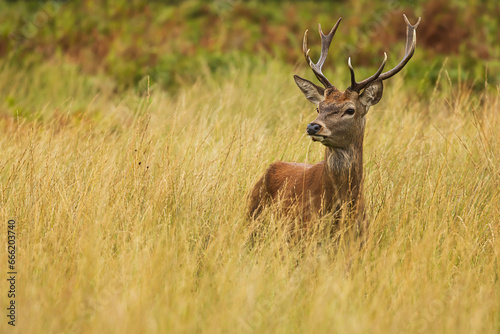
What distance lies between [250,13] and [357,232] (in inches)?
604

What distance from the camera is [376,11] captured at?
1739cm

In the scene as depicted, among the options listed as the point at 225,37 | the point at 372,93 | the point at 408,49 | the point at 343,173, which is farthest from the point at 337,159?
the point at 225,37

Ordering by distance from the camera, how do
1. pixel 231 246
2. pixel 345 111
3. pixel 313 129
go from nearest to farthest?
pixel 231 246
pixel 313 129
pixel 345 111

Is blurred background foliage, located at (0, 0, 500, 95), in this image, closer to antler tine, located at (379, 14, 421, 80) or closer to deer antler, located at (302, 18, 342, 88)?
antler tine, located at (379, 14, 421, 80)

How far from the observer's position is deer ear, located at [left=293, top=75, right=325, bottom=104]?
4.88 m

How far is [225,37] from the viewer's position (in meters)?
16.3

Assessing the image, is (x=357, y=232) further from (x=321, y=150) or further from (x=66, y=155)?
(x=66, y=155)

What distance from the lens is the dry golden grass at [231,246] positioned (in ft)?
10.7

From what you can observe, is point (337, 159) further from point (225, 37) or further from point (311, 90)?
point (225, 37)

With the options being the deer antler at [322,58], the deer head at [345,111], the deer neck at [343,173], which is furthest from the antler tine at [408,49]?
the deer neck at [343,173]

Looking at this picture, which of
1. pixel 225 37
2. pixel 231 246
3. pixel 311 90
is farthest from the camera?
pixel 225 37

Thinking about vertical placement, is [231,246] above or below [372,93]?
below

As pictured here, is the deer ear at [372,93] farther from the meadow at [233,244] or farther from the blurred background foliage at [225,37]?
the blurred background foliage at [225,37]

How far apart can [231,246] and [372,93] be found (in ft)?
5.09
